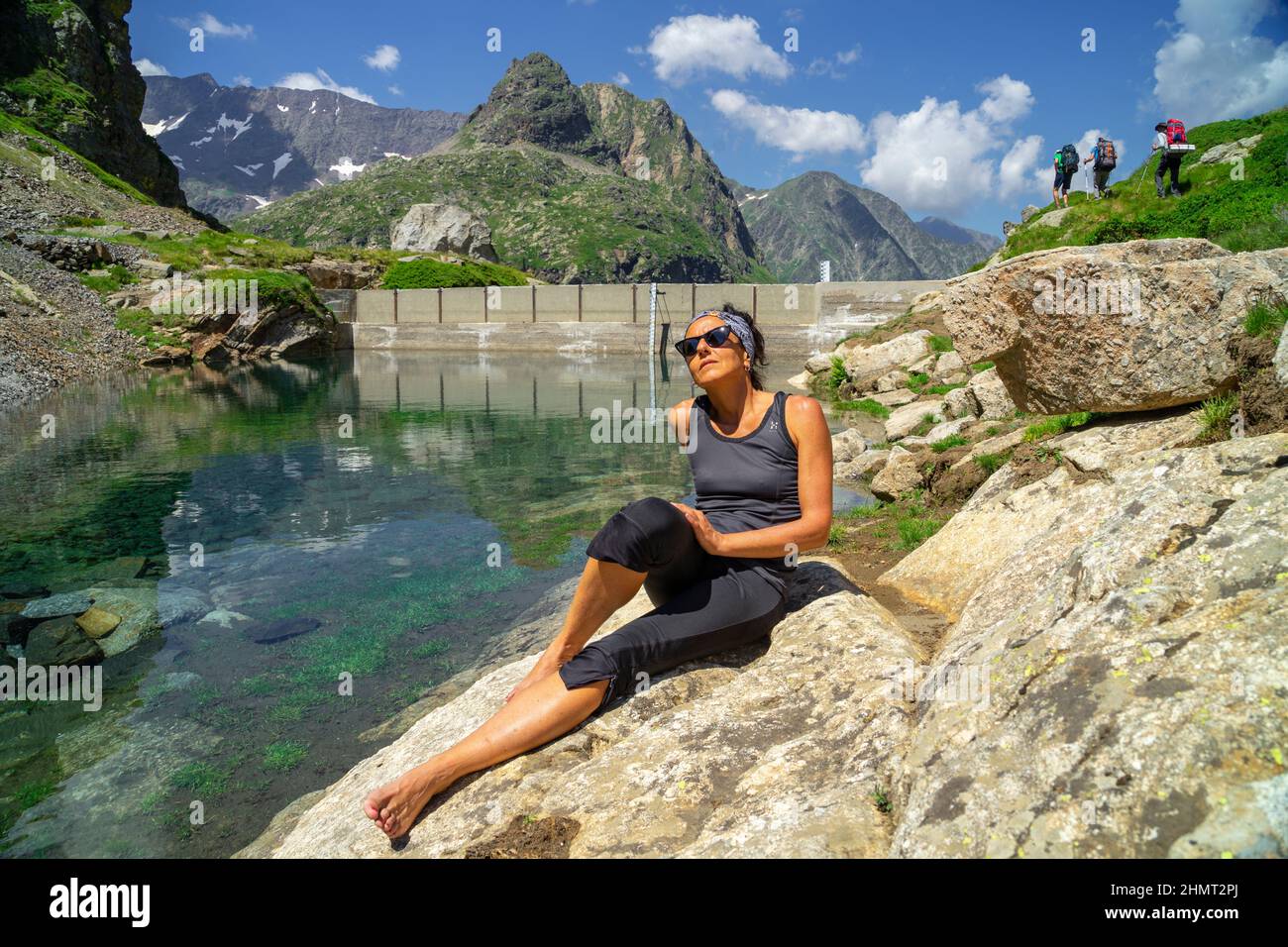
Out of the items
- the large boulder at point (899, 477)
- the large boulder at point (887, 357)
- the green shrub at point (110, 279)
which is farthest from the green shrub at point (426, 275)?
the large boulder at point (899, 477)

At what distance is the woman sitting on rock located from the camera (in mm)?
3920

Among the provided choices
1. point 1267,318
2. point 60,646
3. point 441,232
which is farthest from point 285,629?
point 441,232

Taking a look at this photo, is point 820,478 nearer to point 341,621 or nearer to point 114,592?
point 341,621

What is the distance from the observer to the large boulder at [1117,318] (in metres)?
5.34

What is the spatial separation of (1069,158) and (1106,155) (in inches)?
107

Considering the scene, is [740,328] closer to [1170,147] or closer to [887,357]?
[887,357]

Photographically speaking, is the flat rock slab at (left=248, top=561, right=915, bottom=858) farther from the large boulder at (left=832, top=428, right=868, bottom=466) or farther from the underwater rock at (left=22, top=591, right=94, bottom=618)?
the large boulder at (left=832, top=428, right=868, bottom=466)

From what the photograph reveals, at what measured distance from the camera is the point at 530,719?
12.9 feet

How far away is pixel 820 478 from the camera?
4.54 metres

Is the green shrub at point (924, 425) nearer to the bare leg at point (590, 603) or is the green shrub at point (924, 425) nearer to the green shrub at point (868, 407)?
the green shrub at point (868, 407)

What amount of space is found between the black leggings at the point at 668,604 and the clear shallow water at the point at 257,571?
3.03 m

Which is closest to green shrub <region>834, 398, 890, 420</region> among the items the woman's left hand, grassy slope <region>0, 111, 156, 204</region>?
the woman's left hand

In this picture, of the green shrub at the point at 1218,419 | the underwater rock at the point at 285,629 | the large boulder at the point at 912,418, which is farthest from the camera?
the large boulder at the point at 912,418
